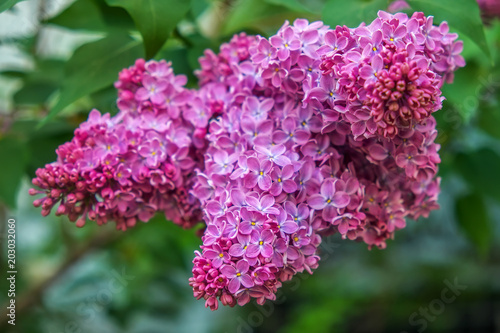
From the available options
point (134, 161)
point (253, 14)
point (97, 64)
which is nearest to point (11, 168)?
point (97, 64)

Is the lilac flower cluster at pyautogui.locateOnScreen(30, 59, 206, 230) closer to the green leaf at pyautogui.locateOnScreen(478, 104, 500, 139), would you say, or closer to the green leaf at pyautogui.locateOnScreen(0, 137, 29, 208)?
the green leaf at pyautogui.locateOnScreen(0, 137, 29, 208)

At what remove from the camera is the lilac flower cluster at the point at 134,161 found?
606 mm

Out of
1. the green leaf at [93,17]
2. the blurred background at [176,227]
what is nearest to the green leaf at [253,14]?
the blurred background at [176,227]

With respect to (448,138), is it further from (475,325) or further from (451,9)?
(475,325)

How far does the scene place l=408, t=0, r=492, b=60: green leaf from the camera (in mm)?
639

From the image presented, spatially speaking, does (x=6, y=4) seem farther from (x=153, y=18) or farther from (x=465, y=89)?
(x=465, y=89)

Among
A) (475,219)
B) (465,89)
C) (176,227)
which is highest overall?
(465,89)

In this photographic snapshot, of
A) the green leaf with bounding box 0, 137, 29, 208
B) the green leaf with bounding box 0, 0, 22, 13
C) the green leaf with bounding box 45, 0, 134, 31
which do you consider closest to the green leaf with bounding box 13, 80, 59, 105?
the green leaf with bounding box 0, 137, 29, 208

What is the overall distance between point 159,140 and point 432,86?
308 mm

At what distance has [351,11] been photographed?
68cm

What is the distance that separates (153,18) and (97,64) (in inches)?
5.8

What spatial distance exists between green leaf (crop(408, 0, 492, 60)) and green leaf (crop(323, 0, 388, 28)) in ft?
0.19

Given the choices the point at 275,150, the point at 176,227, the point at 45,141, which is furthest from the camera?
the point at 176,227

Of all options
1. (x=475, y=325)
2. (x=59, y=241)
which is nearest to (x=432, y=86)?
(x=59, y=241)
